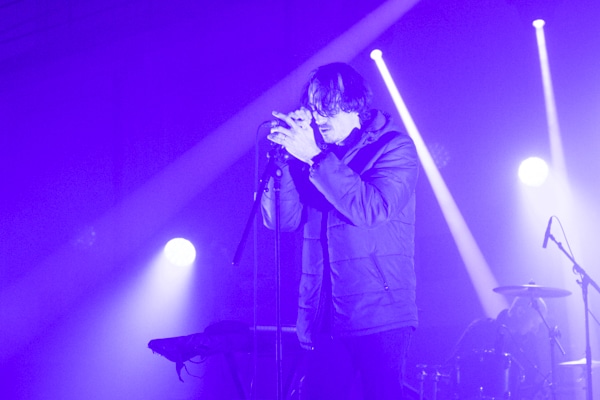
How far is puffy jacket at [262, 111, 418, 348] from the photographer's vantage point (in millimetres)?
1925

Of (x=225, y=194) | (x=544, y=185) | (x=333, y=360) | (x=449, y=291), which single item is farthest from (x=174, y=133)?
(x=333, y=360)

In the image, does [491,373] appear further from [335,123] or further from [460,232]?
[335,123]

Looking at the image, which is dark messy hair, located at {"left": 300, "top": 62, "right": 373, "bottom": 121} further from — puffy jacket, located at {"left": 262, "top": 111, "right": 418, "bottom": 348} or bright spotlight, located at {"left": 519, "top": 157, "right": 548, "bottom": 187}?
bright spotlight, located at {"left": 519, "top": 157, "right": 548, "bottom": 187}

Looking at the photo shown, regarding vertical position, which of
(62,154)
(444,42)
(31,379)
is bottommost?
(31,379)

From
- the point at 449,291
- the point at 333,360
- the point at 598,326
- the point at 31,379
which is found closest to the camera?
the point at 333,360

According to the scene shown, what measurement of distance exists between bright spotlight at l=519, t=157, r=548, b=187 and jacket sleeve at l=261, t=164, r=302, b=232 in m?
4.65

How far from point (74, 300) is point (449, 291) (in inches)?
169

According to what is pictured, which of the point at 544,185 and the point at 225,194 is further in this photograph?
the point at 225,194

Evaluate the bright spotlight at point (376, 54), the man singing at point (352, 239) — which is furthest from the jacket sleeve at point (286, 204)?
the bright spotlight at point (376, 54)

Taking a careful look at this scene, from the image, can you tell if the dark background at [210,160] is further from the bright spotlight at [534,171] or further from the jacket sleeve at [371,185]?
the jacket sleeve at [371,185]

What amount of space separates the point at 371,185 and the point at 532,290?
148 inches

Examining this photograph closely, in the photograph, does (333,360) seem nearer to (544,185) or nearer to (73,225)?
(544,185)

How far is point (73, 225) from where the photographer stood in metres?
7.34

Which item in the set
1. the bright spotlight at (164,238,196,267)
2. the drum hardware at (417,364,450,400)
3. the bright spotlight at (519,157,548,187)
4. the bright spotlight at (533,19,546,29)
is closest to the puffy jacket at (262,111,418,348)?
the drum hardware at (417,364,450,400)
